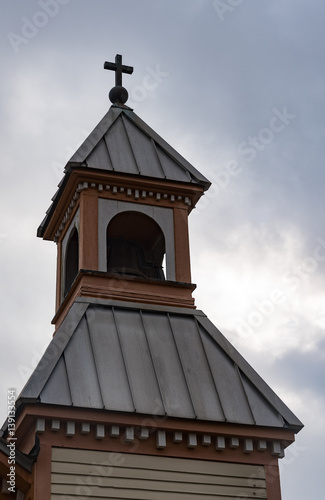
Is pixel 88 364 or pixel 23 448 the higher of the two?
pixel 88 364

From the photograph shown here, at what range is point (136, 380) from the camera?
17328 mm

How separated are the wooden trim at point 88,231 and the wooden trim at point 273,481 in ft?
16.9

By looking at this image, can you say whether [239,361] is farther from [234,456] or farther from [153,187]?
[153,187]

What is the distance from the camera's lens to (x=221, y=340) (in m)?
19.0

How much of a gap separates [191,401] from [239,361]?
1.71m

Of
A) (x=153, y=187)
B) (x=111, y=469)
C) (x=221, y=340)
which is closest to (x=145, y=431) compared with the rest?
(x=111, y=469)

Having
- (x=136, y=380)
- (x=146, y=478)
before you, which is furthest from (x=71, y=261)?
(x=146, y=478)

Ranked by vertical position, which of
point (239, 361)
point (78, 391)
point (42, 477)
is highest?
point (239, 361)

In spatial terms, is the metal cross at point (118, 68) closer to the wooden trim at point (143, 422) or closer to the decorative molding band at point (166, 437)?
the wooden trim at point (143, 422)

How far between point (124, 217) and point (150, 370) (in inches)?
182

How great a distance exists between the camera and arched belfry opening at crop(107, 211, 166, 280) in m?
21.6

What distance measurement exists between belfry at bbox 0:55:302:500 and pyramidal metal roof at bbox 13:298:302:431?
24 millimetres

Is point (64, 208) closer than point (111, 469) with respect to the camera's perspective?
No

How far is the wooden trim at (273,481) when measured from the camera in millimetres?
17078
